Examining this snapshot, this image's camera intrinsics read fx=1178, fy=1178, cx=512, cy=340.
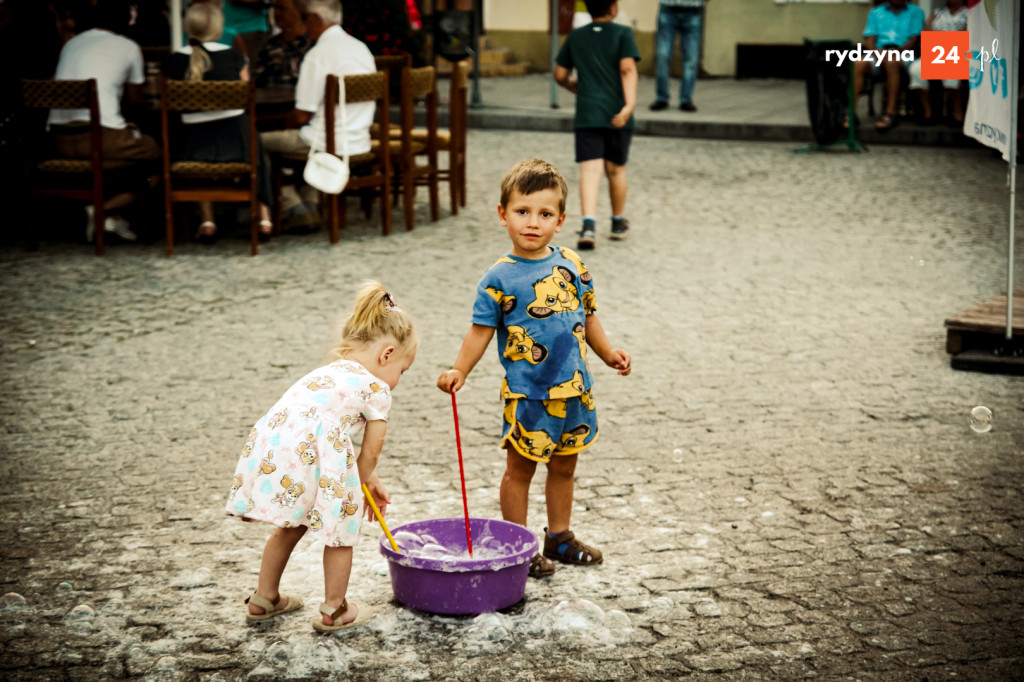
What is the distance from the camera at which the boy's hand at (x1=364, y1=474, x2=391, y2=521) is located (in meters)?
3.28

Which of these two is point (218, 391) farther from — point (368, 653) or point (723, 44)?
point (723, 44)

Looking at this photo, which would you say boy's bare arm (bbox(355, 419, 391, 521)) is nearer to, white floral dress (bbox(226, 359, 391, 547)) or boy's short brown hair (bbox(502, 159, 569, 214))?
white floral dress (bbox(226, 359, 391, 547))

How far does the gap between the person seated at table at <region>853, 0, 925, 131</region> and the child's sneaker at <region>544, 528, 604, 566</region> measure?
36.0 feet

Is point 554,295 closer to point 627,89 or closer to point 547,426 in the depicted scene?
point 547,426

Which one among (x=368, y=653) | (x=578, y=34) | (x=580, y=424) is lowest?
(x=368, y=653)

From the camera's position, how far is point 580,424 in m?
3.55

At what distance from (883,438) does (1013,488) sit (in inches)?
25.0

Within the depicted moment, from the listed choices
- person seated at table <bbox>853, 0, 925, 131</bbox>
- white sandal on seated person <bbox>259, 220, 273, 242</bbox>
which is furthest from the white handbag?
person seated at table <bbox>853, 0, 925, 131</bbox>

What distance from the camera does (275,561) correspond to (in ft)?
10.7

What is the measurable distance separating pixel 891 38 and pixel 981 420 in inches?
394

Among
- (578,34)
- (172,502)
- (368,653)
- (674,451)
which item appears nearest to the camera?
(368,653)

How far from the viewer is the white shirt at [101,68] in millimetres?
8133

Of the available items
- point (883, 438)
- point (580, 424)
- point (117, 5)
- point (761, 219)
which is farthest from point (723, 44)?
point (580, 424)

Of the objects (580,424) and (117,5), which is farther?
(117,5)
